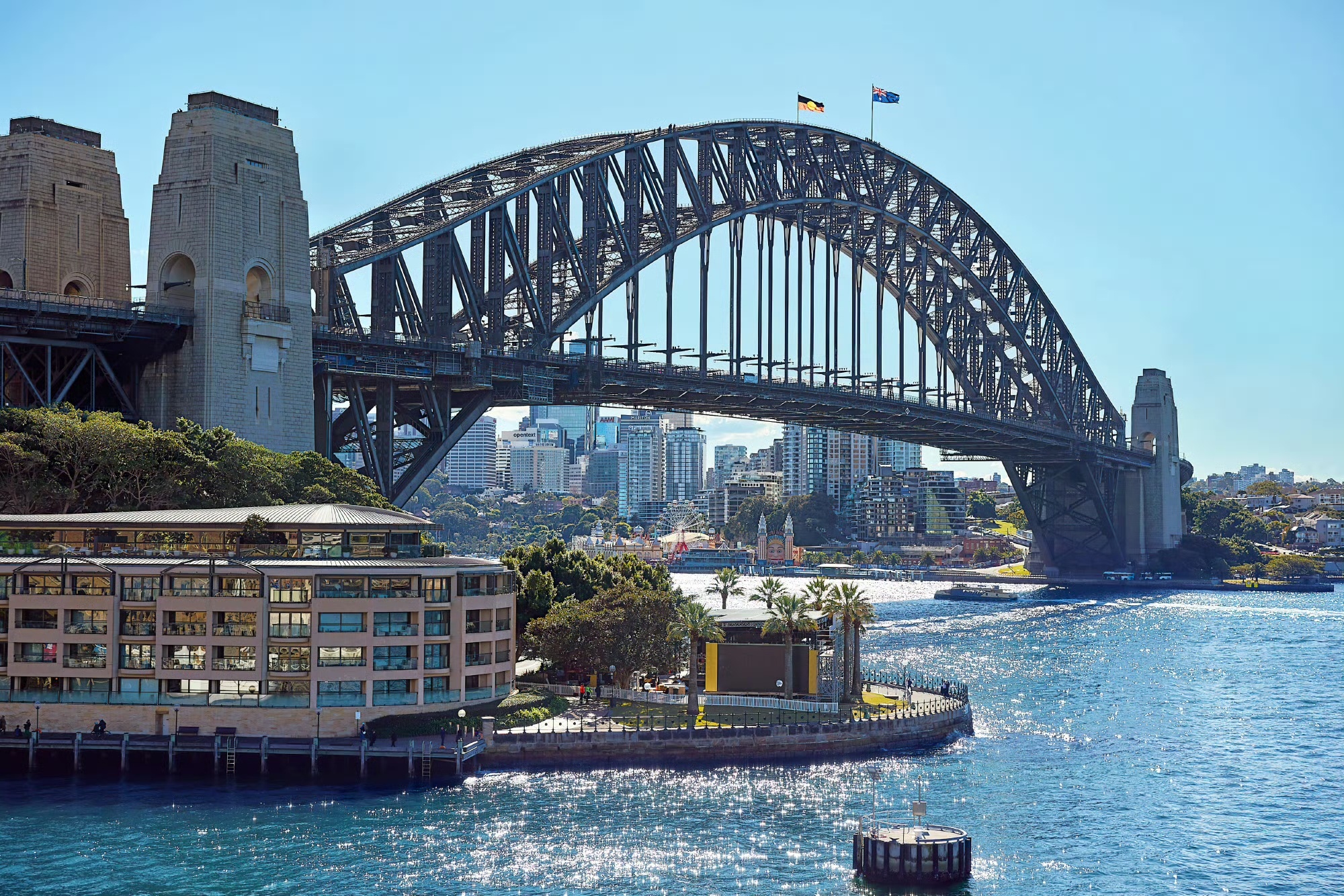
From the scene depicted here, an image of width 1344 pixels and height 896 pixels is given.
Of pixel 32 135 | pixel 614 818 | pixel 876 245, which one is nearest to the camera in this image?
pixel 614 818

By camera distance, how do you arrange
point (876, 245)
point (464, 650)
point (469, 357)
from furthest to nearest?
point (876, 245), point (469, 357), point (464, 650)

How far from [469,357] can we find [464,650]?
34657mm

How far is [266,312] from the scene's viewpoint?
301ft

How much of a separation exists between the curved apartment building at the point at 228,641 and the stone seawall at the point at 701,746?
15.1 ft

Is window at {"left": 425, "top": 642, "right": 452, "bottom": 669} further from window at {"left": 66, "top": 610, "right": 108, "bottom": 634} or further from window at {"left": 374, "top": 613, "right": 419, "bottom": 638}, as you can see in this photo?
window at {"left": 66, "top": 610, "right": 108, "bottom": 634}

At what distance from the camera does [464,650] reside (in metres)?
76.3

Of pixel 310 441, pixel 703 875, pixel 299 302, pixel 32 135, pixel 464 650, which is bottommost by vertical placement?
pixel 703 875

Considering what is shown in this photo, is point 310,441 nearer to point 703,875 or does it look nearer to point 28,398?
point 28,398

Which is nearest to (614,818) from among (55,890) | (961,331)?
(55,890)

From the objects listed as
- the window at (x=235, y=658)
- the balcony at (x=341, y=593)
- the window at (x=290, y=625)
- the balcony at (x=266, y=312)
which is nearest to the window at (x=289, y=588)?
the window at (x=290, y=625)

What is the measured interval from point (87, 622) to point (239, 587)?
688cm

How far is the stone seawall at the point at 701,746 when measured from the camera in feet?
240

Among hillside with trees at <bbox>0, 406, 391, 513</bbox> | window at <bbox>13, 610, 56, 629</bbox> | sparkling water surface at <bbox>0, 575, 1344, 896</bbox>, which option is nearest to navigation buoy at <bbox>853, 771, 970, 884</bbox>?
sparkling water surface at <bbox>0, 575, 1344, 896</bbox>

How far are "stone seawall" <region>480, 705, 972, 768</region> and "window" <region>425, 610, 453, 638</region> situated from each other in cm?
563
